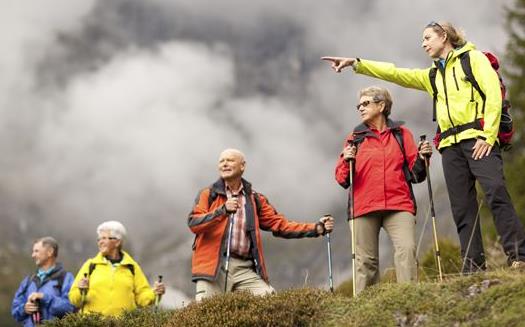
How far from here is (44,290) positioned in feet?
40.4

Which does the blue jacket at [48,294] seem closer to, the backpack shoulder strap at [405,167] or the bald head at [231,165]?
the bald head at [231,165]

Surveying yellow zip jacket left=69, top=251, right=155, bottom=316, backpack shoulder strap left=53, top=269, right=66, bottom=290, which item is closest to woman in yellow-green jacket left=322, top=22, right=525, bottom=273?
yellow zip jacket left=69, top=251, right=155, bottom=316

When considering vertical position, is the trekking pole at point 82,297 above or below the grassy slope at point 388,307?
above

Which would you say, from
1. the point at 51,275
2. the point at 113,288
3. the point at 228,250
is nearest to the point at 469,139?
the point at 228,250

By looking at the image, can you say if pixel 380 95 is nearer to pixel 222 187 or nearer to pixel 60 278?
pixel 222 187

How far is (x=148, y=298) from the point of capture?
12.0 m

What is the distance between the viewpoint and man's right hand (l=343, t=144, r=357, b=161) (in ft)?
29.3

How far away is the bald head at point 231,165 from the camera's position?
9891mm

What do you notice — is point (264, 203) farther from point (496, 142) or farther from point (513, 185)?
point (513, 185)

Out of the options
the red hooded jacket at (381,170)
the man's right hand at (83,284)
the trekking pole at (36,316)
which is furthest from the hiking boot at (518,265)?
the trekking pole at (36,316)

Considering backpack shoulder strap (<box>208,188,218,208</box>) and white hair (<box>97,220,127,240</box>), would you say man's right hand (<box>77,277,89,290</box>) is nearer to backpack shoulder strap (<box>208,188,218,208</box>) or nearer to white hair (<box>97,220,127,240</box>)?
white hair (<box>97,220,127,240</box>)

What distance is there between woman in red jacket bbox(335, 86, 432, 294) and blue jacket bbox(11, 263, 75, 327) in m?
5.59

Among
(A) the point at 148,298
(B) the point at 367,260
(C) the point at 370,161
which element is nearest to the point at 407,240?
(B) the point at 367,260

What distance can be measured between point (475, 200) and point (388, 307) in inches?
81.9
